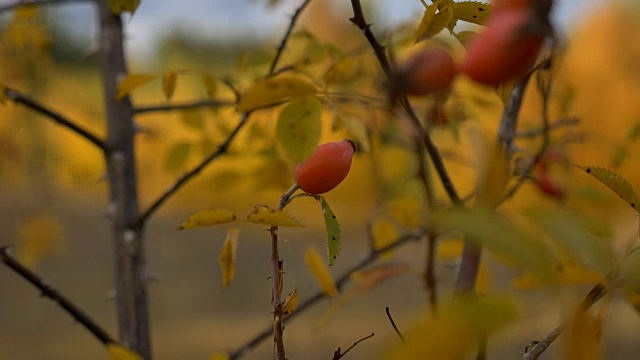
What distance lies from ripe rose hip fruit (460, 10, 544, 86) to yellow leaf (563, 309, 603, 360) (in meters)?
0.08

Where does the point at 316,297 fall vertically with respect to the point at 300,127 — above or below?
below

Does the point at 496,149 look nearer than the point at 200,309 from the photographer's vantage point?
Yes

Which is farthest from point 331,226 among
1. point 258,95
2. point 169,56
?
point 169,56

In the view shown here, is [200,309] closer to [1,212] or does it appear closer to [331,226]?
[1,212]

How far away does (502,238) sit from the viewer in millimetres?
211

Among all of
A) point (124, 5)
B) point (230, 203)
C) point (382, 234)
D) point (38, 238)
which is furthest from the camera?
point (230, 203)

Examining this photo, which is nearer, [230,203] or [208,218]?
[208,218]

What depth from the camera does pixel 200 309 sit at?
3.85 m

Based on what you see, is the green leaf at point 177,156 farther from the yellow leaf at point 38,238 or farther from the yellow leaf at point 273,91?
the yellow leaf at point 38,238

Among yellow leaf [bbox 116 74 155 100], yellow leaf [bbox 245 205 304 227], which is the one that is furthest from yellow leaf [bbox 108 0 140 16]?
yellow leaf [bbox 245 205 304 227]

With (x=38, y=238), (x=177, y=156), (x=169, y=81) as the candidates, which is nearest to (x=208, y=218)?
(x=169, y=81)

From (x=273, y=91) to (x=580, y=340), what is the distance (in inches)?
7.6

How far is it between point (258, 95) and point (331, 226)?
0.08m

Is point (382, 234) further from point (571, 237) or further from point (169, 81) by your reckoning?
point (571, 237)
